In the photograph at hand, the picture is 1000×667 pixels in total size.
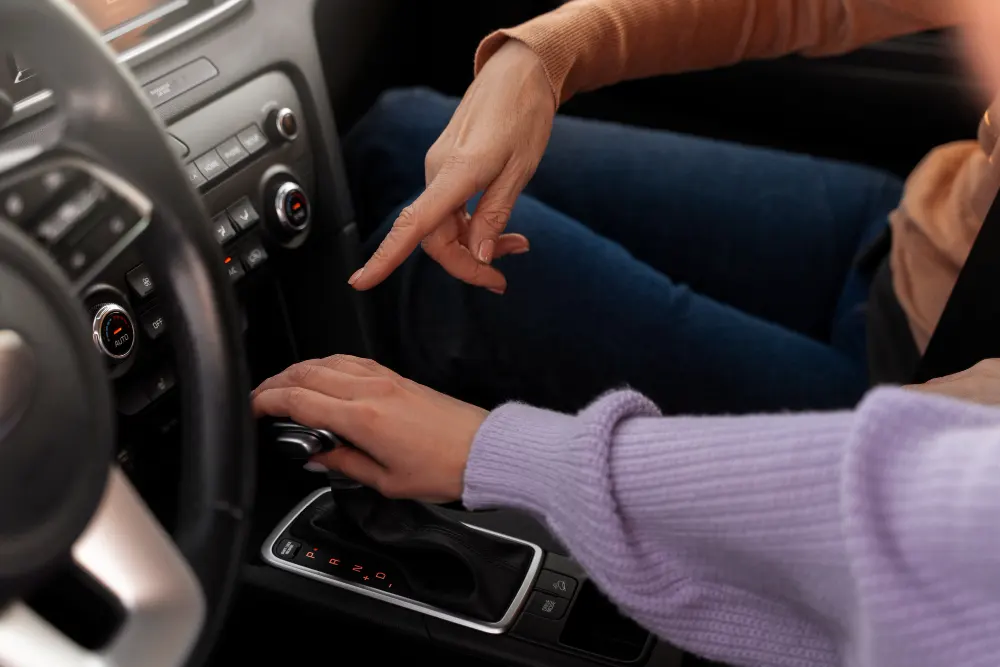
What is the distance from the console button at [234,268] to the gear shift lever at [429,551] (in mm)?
160

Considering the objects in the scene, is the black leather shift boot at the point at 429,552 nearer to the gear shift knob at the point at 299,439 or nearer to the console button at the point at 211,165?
the gear shift knob at the point at 299,439

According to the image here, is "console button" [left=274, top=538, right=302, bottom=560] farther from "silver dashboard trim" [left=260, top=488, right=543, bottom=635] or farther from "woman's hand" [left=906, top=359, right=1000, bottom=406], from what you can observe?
"woman's hand" [left=906, top=359, right=1000, bottom=406]

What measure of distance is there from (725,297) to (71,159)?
633 millimetres

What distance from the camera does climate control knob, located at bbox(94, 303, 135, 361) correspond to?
531mm

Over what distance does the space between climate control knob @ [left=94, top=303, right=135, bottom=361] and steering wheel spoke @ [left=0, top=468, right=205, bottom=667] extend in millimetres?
116

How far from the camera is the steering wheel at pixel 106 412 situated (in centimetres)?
40

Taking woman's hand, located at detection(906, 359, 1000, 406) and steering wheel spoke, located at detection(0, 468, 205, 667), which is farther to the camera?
woman's hand, located at detection(906, 359, 1000, 406)

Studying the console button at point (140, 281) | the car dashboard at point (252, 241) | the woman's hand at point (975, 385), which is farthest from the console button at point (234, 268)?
the woman's hand at point (975, 385)

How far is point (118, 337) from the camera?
0.55 metres

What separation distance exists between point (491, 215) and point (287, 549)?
28cm

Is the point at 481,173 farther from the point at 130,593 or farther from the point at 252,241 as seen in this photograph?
the point at 130,593

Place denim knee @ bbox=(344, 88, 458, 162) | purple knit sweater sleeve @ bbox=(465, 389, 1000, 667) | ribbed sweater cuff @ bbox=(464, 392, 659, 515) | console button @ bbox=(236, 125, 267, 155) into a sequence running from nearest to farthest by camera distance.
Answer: purple knit sweater sleeve @ bbox=(465, 389, 1000, 667) < ribbed sweater cuff @ bbox=(464, 392, 659, 515) < console button @ bbox=(236, 125, 267, 155) < denim knee @ bbox=(344, 88, 458, 162)

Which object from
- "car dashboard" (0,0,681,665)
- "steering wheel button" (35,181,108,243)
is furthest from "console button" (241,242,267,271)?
"steering wheel button" (35,181,108,243)

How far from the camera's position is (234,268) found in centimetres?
68
